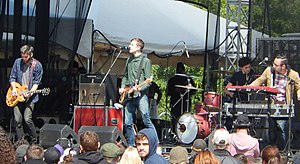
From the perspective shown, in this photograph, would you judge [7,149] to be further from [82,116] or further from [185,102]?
[185,102]

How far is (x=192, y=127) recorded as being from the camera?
1329cm

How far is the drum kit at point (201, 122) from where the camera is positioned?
43.3 feet

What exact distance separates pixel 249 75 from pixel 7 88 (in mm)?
4121

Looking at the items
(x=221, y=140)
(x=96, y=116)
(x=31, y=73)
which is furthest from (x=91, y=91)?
(x=221, y=140)

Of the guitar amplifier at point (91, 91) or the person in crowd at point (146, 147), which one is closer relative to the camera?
the person in crowd at point (146, 147)

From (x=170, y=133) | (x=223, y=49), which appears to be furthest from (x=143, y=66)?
(x=223, y=49)

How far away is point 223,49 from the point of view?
17.4 metres

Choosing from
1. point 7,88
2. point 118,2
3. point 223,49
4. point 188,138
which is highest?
point 118,2

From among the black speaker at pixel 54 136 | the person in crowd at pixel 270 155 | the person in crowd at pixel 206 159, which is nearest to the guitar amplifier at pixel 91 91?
the black speaker at pixel 54 136

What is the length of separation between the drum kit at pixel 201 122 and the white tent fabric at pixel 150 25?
2.93 meters

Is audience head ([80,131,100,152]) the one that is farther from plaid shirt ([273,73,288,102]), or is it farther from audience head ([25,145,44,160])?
plaid shirt ([273,73,288,102])

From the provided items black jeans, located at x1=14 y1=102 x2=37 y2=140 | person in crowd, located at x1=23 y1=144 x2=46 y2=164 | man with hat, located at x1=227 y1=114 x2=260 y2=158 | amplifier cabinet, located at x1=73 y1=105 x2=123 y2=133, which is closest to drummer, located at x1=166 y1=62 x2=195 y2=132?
amplifier cabinet, located at x1=73 y1=105 x2=123 y2=133

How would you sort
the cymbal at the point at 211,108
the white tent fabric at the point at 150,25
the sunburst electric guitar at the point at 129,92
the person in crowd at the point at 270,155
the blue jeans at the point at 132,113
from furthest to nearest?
1. the white tent fabric at the point at 150,25
2. the cymbal at the point at 211,108
3. the blue jeans at the point at 132,113
4. the sunburst electric guitar at the point at 129,92
5. the person in crowd at the point at 270,155

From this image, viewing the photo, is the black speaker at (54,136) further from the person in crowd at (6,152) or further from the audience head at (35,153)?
the person in crowd at (6,152)
